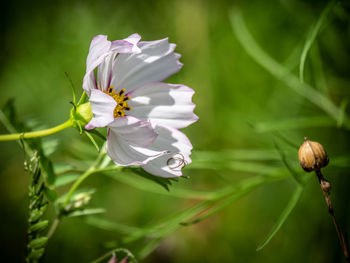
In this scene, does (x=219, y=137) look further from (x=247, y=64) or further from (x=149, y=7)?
(x=149, y=7)

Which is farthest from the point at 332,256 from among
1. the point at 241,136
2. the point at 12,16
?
the point at 12,16

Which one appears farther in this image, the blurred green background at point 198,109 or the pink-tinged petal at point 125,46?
the blurred green background at point 198,109

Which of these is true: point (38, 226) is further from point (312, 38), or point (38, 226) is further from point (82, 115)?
point (312, 38)

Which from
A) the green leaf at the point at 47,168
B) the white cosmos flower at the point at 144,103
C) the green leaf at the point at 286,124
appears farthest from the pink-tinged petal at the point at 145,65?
the green leaf at the point at 286,124

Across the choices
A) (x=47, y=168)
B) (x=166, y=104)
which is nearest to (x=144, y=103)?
(x=166, y=104)

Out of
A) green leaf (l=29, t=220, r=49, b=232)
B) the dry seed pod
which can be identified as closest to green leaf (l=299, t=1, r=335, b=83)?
the dry seed pod

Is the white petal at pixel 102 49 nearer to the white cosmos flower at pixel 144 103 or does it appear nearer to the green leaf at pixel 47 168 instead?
the white cosmos flower at pixel 144 103
